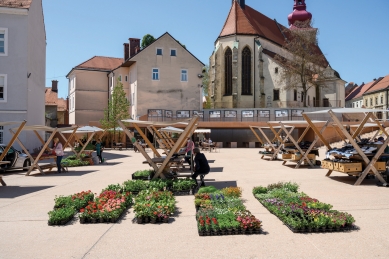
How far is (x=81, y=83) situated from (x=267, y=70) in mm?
28288

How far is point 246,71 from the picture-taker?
60.4 meters

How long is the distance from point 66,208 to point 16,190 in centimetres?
527

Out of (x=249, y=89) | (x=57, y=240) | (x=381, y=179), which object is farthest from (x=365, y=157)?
(x=249, y=89)

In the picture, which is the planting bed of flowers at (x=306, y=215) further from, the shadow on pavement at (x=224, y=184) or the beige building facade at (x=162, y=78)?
the beige building facade at (x=162, y=78)

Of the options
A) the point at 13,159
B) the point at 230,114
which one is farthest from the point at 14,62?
the point at 230,114

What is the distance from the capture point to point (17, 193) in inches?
480

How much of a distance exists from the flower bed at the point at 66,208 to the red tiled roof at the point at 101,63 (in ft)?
173

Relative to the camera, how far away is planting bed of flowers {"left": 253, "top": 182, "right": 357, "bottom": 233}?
7113 mm

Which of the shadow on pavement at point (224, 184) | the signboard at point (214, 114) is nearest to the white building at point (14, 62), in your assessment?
the shadow on pavement at point (224, 184)

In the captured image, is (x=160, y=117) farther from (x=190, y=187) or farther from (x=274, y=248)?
(x=274, y=248)

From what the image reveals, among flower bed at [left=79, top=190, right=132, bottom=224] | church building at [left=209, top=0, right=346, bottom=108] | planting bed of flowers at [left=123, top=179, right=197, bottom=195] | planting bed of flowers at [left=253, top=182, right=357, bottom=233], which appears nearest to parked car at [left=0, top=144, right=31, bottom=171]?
planting bed of flowers at [left=123, top=179, right=197, bottom=195]

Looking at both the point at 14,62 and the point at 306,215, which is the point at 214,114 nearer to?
the point at 14,62

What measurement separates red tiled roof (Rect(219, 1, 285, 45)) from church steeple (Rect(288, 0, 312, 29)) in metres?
6.98

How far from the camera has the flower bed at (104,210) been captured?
8.06 metres
